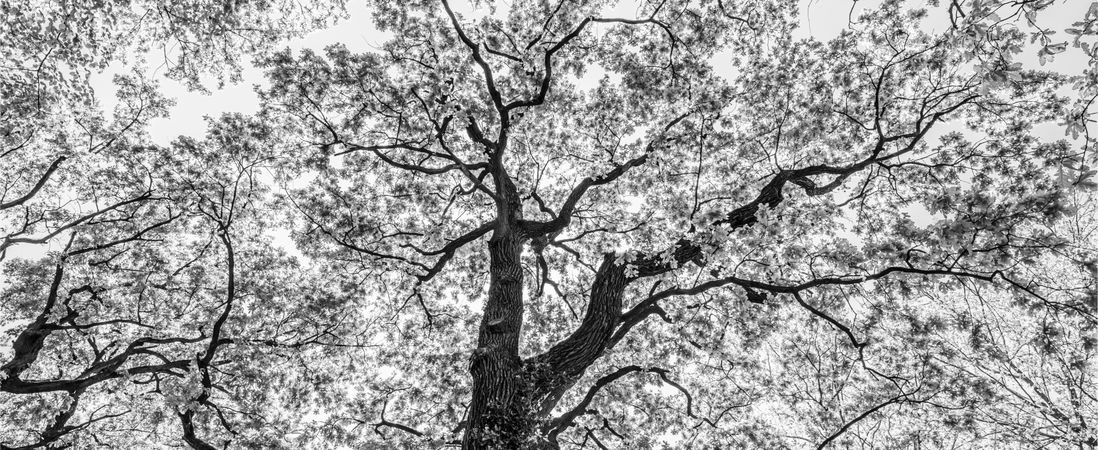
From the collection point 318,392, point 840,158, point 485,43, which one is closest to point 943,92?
point 840,158

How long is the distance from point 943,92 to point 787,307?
3.90 metres

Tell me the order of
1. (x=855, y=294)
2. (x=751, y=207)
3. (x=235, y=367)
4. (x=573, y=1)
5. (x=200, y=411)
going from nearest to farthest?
1. (x=855, y=294)
2. (x=751, y=207)
3. (x=573, y=1)
4. (x=200, y=411)
5. (x=235, y=367)

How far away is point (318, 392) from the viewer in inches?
381

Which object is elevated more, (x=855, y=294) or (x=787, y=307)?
(x=787, y=307)

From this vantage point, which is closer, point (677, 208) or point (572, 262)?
point (677, 208)

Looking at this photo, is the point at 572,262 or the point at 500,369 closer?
the point at 500,369

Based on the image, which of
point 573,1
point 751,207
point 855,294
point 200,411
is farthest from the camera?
point 200,411

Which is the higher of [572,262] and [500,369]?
[572,262]

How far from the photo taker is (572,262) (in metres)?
10.5

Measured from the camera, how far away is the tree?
266 inches

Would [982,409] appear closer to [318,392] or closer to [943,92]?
[943,92]

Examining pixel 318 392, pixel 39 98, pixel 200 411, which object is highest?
pixel 39 98

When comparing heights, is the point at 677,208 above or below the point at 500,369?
above

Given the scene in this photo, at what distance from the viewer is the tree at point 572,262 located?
22.2ft
